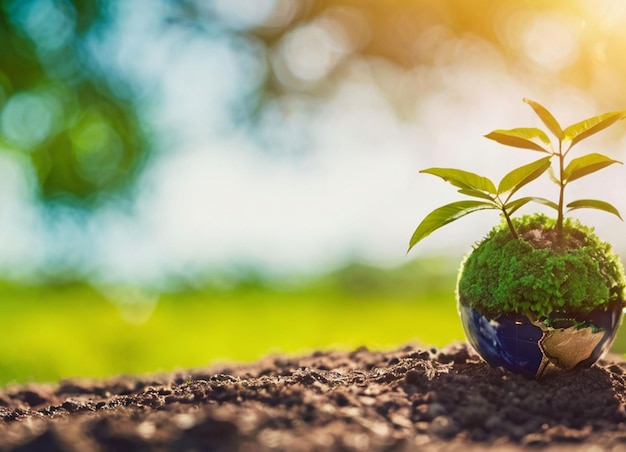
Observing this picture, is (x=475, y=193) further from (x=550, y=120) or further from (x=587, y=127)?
(x=587, y=127)

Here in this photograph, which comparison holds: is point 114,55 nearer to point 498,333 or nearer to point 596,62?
point 596,62

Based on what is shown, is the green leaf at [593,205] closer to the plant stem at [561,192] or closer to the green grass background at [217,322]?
the plant stem at [561,192]

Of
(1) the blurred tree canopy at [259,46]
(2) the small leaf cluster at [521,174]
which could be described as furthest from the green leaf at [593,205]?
(1) the blurred tree canopy at [259,46]

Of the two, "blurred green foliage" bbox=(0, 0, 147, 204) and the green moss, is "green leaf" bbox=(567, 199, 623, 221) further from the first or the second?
"blurred green foliage" bbox=(0, 0, 147, 204)

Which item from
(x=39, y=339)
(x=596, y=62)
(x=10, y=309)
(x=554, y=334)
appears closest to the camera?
(x=554, y=334)

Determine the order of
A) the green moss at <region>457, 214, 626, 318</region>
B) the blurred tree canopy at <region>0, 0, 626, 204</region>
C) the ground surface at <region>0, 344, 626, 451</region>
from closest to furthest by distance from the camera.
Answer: the ground surface at <region>0, 344, 626, 451</region>
the green moss at <region>457, 214, 626, 318</region>
the blurred tree canopy at <region>0, 0, 626, 204</region>

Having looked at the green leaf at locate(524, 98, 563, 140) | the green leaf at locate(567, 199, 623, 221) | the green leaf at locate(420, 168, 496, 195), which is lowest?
the green leaf at locate(567, 199, 623, 221)

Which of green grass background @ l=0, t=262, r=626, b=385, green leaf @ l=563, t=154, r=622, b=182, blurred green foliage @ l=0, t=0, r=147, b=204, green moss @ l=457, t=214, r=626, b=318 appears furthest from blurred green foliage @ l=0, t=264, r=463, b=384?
green leaf @ l=563, t=154, r=622, b=182

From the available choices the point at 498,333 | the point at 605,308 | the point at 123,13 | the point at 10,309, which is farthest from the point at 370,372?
the point at 10,309
